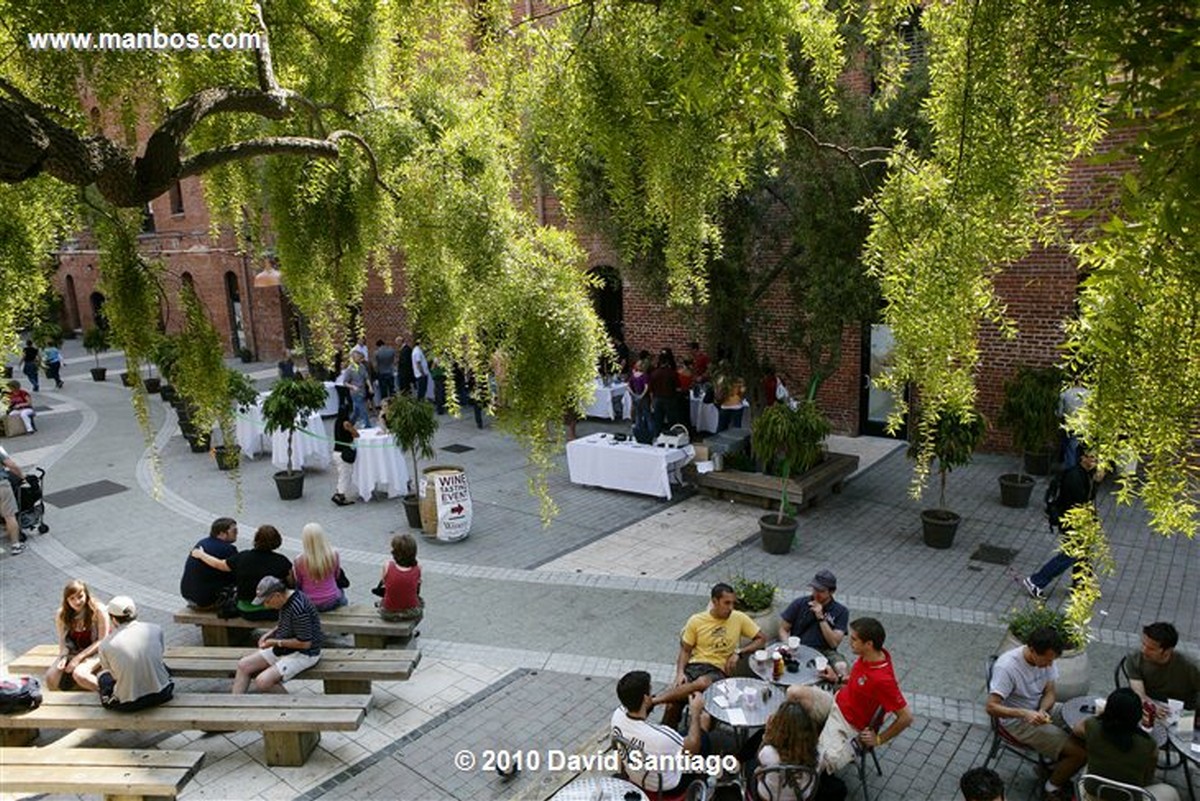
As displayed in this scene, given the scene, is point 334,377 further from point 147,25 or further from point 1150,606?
point 1150,606

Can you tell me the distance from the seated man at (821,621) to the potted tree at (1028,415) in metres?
5.95

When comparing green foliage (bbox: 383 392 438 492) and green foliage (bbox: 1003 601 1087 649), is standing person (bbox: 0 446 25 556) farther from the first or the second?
green foliage (bbox: 1003 601 1087 649)

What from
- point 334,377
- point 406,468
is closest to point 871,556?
point 406,468

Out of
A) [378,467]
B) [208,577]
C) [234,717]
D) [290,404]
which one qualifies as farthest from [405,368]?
[234,717]

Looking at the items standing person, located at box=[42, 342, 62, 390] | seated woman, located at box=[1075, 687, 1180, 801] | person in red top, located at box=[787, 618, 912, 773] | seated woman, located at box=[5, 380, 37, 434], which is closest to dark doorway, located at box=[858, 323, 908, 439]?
person in red top, located at box=[787, 618, 912, 773]

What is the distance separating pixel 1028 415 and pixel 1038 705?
7.01 m

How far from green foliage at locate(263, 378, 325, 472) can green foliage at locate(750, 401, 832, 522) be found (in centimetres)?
703

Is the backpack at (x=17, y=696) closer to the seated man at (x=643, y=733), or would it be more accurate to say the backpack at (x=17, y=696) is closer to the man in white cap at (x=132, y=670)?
the man in white cap at (x=132, y=670)

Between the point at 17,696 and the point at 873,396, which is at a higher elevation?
the point at 873,396

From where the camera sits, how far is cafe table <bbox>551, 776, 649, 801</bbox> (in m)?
4.67

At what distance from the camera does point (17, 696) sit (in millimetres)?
5777

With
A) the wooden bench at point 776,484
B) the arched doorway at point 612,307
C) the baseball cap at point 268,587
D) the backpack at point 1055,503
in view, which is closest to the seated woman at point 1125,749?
the backpack at point 1055,503

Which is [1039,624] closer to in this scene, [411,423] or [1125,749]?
[1125,749]

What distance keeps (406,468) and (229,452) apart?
6436 millimetres
